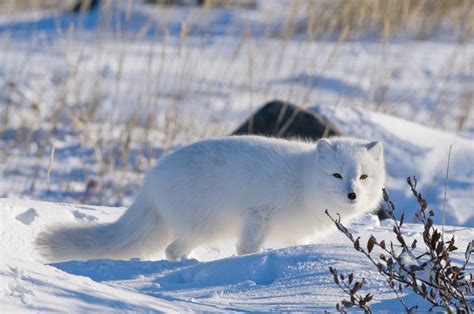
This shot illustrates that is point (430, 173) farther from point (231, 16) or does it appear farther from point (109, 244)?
point (231, 16)

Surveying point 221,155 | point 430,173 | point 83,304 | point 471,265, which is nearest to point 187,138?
point 430,173

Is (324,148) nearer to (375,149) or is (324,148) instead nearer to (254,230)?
(375,149)

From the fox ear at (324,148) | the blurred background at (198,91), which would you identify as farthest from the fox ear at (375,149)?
the blurred background at (198,91)

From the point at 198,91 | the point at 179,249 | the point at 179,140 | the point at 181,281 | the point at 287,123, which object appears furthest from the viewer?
the point at 198,91

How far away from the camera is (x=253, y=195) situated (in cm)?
347

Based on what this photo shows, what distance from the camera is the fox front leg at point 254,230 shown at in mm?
3432

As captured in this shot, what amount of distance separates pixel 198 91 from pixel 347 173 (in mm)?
4538

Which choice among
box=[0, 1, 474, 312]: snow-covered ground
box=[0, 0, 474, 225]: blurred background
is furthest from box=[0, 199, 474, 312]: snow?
box=[0, 0, 474, 225]: blurred background

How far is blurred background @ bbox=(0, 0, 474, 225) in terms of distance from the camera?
583 cm

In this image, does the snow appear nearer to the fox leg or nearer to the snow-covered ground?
the snow-covered ground

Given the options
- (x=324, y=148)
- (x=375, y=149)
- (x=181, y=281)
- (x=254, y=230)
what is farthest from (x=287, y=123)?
(x=181, y=281)

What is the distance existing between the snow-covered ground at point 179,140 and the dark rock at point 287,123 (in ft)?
0.79

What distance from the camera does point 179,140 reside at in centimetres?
664

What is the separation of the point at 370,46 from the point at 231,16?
2161 mm
